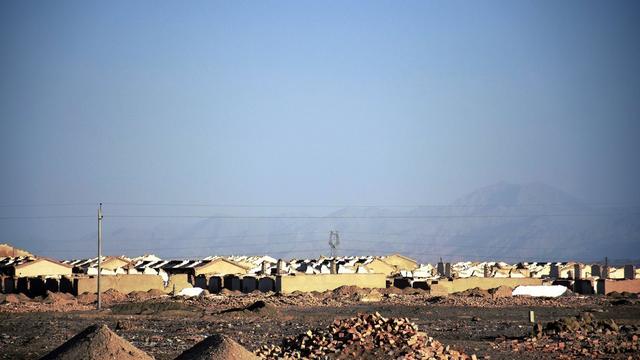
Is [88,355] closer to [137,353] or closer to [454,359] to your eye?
[137,353]

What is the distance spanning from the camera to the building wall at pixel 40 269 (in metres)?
54.5

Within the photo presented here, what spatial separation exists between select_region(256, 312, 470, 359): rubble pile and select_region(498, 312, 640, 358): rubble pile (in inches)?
185

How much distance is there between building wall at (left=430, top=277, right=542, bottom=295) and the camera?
5184 cm

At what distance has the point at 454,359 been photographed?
19766 millimetres

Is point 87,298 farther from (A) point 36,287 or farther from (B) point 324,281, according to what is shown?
(B) point 324,281

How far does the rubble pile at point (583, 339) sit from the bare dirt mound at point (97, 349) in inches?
441

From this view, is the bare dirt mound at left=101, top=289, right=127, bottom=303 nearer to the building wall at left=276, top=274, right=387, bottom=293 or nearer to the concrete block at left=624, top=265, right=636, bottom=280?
the building wall at left=276, top=274, right=387, bottom=293

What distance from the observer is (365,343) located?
2056 cm

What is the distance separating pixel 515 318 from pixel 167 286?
21.3 meters

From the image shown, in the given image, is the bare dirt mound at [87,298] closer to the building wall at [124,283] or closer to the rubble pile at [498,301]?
the building wall at [124,283]

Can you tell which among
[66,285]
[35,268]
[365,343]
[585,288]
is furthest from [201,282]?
[365,343]

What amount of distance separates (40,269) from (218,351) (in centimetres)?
4136

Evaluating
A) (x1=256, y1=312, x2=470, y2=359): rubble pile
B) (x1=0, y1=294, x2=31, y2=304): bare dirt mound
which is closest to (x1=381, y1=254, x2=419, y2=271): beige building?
(x1=0, y1=294, x2=31, y2=304): bare dirt mound

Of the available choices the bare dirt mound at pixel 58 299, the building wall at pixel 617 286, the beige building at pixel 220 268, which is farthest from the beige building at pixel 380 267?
the bare dirt mound at pixel 58 299
